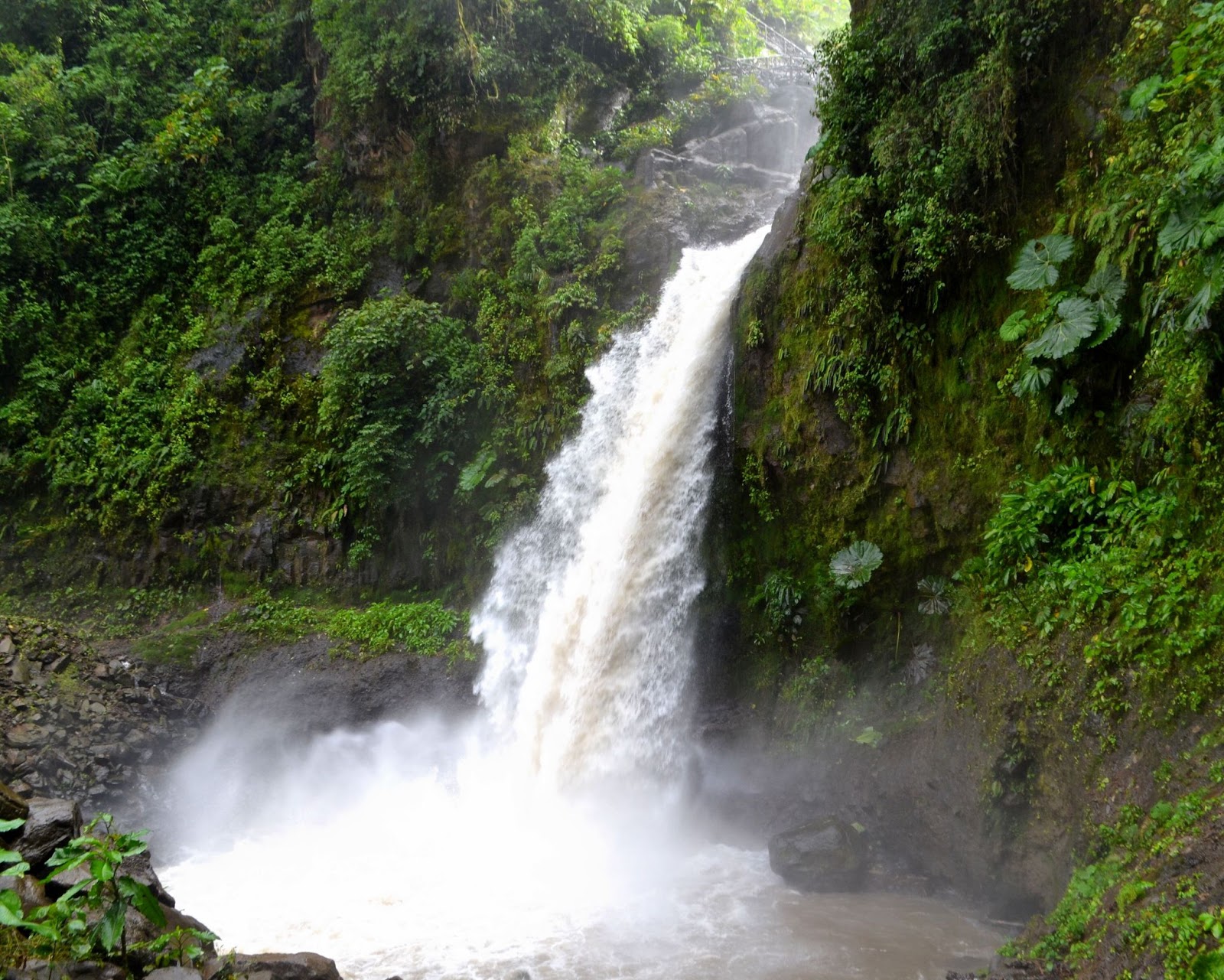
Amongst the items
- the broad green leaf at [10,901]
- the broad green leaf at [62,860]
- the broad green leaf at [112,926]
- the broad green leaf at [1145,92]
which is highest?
the broad green leaf at [1145,92]

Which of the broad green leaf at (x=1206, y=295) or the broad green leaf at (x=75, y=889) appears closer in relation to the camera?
the broad green leaf at (x=75, y=889)

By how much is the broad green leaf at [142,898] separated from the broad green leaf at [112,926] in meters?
0.08

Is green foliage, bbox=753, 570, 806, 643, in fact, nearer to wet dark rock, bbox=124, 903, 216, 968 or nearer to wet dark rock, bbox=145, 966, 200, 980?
wet dark rock, bbox=124, 903, 216, 968

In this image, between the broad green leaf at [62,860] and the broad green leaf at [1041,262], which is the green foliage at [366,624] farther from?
the broad green leaf at [1041,262]

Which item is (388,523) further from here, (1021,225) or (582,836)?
(1021,225)

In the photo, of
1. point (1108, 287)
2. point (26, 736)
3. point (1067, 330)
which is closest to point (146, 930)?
point (26, 736)

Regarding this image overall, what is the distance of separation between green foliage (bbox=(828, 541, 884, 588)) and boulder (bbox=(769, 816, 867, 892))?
2.42 meters

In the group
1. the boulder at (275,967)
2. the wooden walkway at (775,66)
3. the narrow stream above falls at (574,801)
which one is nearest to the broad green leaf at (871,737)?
the narrow stream above falls at (574,801)

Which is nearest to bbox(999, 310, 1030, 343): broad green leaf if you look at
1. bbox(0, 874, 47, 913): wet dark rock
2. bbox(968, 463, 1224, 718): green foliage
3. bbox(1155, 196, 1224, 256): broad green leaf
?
bbox(968, 463, 1224, 718): green foliage

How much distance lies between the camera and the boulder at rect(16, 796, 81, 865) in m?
5.20

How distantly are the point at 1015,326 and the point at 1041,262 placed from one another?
1.87ft

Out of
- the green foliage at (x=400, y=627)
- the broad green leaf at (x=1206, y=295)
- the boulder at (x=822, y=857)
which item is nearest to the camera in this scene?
the broad green leaf at (x=1206, y=295)

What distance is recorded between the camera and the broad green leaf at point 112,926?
428 cm

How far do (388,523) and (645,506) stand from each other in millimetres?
5575
